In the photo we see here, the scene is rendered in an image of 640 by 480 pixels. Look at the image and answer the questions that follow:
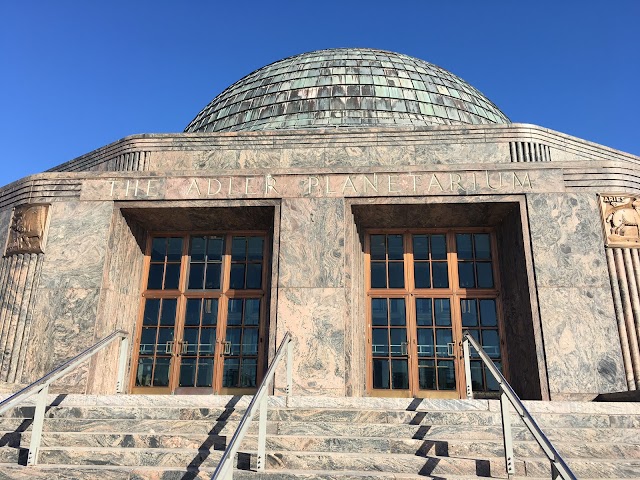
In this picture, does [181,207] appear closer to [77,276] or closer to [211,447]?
[77,276]

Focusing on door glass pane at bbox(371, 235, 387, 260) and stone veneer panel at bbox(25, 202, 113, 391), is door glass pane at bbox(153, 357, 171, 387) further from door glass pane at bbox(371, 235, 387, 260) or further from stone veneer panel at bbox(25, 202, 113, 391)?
door glass pane at bbox(371, 235, 387, 260)

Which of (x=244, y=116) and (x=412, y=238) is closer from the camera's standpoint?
(x=412, y=238)

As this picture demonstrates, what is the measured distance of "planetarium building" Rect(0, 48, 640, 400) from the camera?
265 inches

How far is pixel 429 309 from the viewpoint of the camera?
7508 mm

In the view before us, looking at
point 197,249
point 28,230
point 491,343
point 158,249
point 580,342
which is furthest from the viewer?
point 158,249

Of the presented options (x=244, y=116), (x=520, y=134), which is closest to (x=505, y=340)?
(x=520, y=134)

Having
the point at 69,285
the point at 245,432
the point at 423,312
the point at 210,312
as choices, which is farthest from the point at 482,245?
the point at 69,285

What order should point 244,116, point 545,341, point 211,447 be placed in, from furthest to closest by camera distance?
1. point 244,116
2. point 545,341
3. point 211,447

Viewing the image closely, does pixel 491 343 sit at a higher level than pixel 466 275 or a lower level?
lower

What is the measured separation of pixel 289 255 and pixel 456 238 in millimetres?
2377

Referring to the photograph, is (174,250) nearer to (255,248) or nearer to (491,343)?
(255,248)

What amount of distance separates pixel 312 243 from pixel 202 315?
6.13 feet

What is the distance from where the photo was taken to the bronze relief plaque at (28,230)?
24.6 ft

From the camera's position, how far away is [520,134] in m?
8.89
